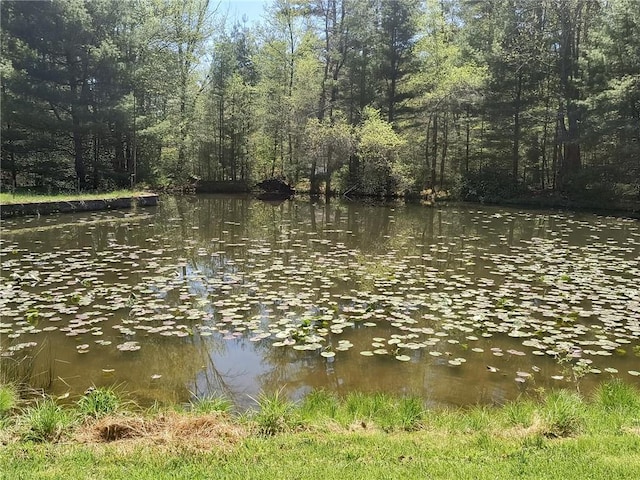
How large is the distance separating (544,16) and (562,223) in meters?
13.5

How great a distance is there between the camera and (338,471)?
A: 114 inches

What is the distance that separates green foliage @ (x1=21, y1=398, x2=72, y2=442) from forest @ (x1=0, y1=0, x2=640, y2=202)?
20.8 m

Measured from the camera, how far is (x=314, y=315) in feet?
22.0

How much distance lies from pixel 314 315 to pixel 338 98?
2408cm

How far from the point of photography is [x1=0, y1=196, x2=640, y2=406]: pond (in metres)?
4.96

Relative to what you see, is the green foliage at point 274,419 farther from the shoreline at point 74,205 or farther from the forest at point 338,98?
the forest at point 338,98

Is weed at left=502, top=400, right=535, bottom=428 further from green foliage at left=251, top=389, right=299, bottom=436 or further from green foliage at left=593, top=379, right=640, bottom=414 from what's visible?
green foliage at left=251, top=389, right=299, bottom=436

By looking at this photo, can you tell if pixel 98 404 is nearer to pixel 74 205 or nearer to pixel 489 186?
pixel 74 205

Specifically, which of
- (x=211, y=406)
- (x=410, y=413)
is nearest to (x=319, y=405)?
(x=410, y=413)

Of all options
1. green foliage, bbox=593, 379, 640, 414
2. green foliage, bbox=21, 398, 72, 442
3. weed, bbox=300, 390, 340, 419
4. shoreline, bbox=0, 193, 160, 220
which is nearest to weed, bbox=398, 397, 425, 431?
weed, bbox=300, 390, 340, 419

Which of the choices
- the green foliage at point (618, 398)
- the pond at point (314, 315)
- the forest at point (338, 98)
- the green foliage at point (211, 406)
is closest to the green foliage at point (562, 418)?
the green foliage at point (618, 398)

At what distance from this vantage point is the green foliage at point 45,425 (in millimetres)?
3348

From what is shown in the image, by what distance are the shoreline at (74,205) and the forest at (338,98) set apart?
452cm

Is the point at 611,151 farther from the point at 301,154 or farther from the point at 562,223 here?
the point at 301,154
